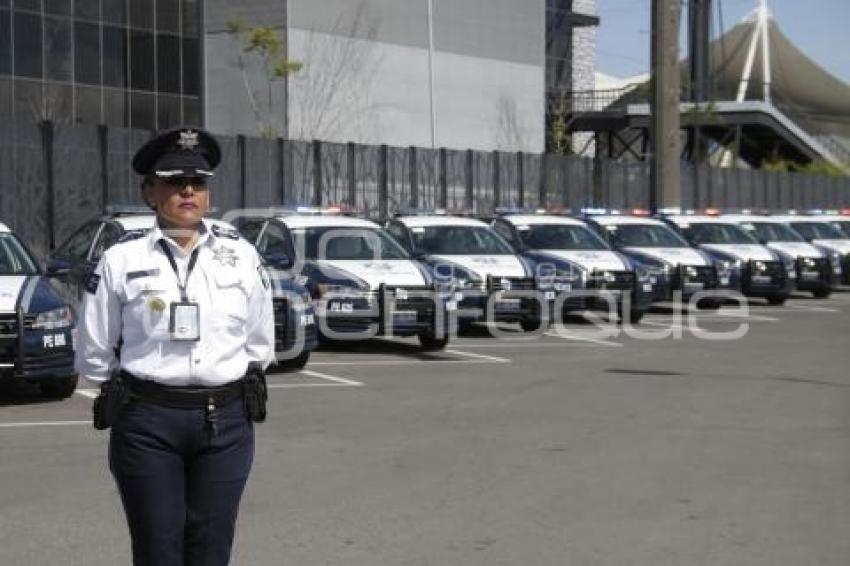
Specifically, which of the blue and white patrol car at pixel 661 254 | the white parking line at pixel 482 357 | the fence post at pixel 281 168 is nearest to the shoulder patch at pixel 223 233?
the white parking line at pixel 482 357

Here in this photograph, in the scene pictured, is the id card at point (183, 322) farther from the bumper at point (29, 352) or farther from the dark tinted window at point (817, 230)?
the dark tinted window at point (817, 230)

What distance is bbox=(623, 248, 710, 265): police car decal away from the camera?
24312 millimetres

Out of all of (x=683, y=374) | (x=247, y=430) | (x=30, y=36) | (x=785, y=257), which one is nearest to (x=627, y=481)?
(x=247, y=430)

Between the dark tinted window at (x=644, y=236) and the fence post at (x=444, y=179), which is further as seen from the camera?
the fence post at (x=444, y=179)

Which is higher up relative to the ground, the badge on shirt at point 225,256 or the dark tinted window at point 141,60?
the dark tinted window at point 141,60

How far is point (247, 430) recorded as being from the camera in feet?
15.6

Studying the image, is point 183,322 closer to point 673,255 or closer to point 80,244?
point 80,244

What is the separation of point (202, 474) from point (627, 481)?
465cm

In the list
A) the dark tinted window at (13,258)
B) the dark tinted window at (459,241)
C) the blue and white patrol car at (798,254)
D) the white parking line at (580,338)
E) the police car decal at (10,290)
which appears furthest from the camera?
the blue and white patrol car at (798,254)

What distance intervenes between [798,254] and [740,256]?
2.52m

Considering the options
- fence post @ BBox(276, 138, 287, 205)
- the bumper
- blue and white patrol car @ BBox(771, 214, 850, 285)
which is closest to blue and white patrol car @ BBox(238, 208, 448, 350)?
the bumper

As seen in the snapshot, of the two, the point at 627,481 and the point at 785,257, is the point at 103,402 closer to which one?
the point at 627,481

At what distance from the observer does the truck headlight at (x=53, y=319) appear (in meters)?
12.4

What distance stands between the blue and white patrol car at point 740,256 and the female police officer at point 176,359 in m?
21.2
